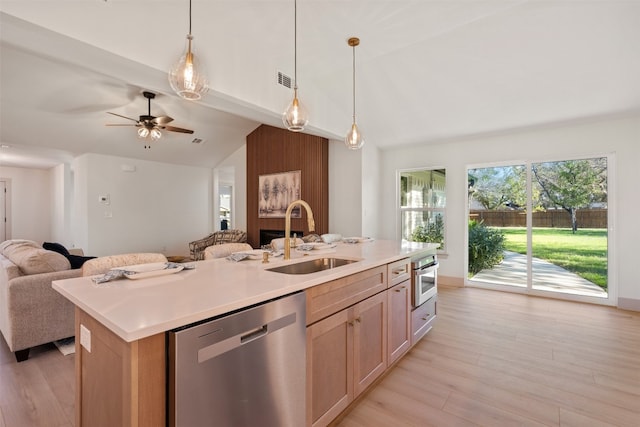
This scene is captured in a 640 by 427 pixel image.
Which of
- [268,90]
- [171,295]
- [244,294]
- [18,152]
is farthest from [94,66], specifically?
[18,152]

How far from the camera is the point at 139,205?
21.8 feet

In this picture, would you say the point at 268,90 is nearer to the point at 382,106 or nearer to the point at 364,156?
the point at 382,106

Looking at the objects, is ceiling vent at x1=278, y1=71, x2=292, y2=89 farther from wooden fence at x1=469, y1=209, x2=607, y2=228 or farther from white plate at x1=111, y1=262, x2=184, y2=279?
wooden fence at x1=469, y1=209, x2=607, y2=228

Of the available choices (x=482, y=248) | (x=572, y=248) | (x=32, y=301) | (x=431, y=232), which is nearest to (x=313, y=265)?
(x=32, y=301)

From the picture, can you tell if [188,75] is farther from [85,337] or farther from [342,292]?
[342,292]

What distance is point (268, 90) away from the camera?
3520 mm

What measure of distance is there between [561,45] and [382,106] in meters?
2.16

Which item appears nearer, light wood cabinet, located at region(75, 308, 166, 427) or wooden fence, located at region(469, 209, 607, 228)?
light wood cabinet, located at region(75, 308, 166, 427)

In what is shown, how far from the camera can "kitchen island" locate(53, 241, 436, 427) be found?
92 centimetres

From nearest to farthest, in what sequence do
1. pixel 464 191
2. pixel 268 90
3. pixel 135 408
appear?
1. pixel 135 408
2. pixel 268 90
3. pixel 464 191

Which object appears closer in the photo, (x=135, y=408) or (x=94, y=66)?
(x=135, y=408)

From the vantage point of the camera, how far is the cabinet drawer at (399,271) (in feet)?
7.29

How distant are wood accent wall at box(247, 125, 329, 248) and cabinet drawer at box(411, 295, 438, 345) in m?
2.81

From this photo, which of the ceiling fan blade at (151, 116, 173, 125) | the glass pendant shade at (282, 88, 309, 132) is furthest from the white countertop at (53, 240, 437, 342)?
the ceiling fan blade at (151, 116, 173, 125)
